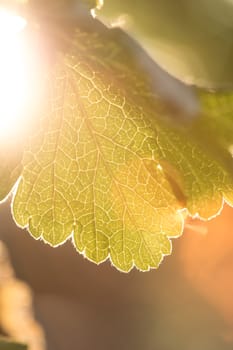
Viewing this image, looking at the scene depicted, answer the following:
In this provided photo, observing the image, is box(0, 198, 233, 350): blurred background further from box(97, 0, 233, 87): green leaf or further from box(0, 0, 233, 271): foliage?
box(97, 0, 233, 87): green leaf

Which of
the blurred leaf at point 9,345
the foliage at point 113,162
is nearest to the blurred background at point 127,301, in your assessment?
the foliage at point 113,162

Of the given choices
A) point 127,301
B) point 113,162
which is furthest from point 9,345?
point 127,301

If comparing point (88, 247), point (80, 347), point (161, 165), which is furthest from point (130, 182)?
point (80, 347)

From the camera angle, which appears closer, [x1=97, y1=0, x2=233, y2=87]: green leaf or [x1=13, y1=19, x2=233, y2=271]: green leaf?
[x1=97, y1=0, x2=233, y2=87]: green leaf

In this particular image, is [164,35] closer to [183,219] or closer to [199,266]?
[183,219]

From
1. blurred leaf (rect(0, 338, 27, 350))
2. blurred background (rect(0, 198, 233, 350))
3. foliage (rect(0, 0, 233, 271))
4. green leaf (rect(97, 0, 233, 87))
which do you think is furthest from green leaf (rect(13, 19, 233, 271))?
blurred background (rect(0, 198, 233, 350))

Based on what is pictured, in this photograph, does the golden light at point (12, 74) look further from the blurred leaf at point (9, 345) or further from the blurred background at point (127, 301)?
the blurred background at point (127, 301)
